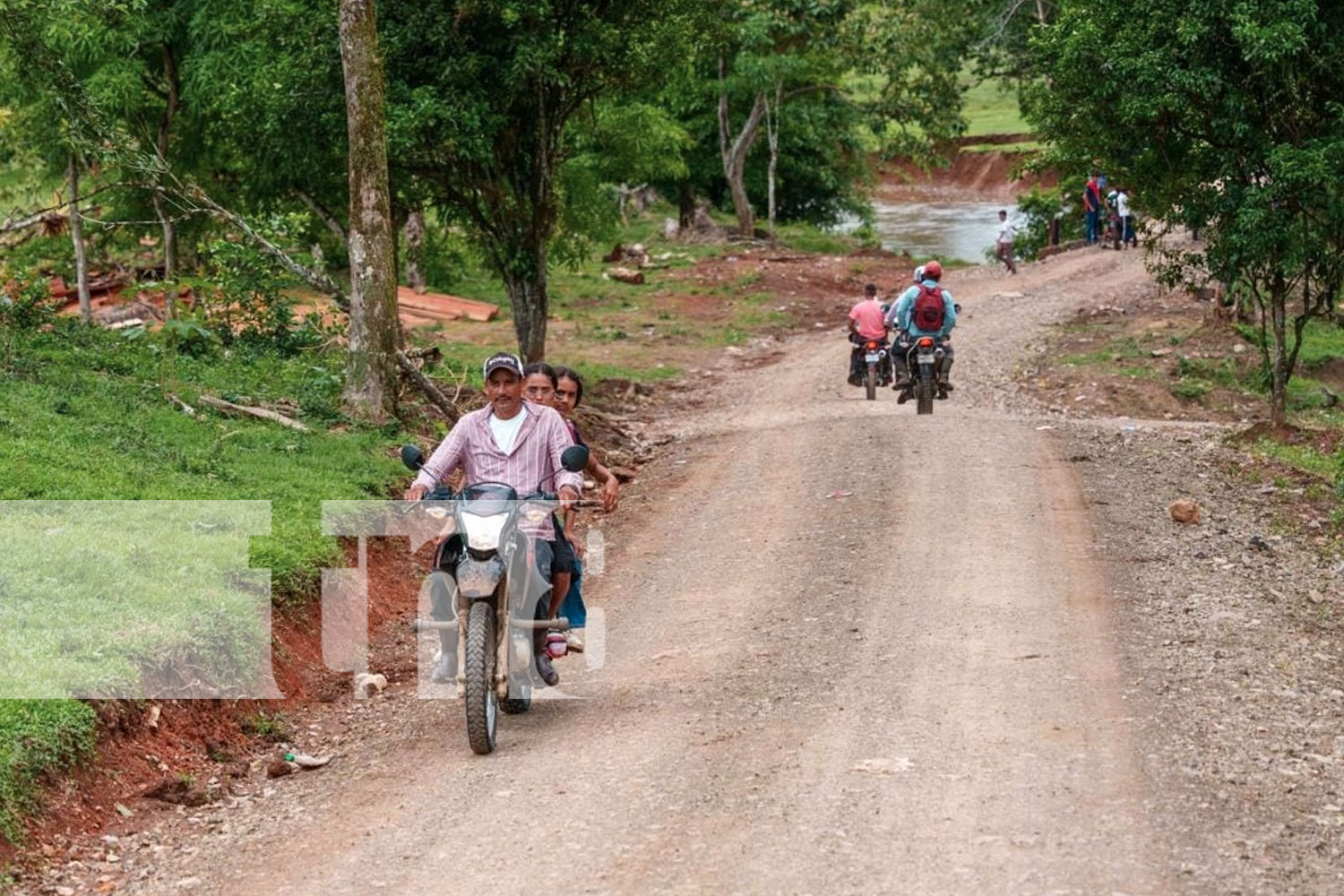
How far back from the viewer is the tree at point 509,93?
1891 centimetres

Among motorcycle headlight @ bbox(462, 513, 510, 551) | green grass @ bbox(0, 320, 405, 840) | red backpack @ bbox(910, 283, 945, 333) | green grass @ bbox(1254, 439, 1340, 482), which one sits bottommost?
green grass @ bbox(1254, 439, 1340, 482)

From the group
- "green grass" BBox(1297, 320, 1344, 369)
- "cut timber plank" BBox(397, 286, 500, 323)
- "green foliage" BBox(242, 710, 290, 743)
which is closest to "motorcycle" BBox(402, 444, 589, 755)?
"green foliage" BBox(242, 710, 290, 743)

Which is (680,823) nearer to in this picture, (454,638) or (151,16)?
(454,638)

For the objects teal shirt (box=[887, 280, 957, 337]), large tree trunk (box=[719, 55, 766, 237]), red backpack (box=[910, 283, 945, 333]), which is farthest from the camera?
large tree trunk (box=[719, 55, 766, 237])

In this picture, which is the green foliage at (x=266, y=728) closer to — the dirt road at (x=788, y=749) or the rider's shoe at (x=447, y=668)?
the dirt road at (x=788, y=749)

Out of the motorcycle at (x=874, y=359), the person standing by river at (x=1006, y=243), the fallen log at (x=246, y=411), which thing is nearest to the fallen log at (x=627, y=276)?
the person standing by river at (x=1006, y=243)

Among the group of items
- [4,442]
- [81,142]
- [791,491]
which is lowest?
[791,491]

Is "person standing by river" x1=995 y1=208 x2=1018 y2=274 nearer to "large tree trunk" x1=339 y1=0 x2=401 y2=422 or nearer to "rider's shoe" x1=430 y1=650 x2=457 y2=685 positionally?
"large tree trunk" x1=339 y1=0 x2=401 y2=422

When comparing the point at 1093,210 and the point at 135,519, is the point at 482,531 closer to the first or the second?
the point at 135,519

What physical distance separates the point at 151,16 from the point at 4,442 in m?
11.3

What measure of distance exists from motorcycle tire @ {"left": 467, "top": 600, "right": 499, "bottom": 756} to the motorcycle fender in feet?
0.35

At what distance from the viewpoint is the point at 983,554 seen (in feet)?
42.5

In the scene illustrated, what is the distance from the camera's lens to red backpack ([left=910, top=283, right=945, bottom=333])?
1873 cm

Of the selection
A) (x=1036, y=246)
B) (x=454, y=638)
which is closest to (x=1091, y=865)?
(x=454, y=638)
